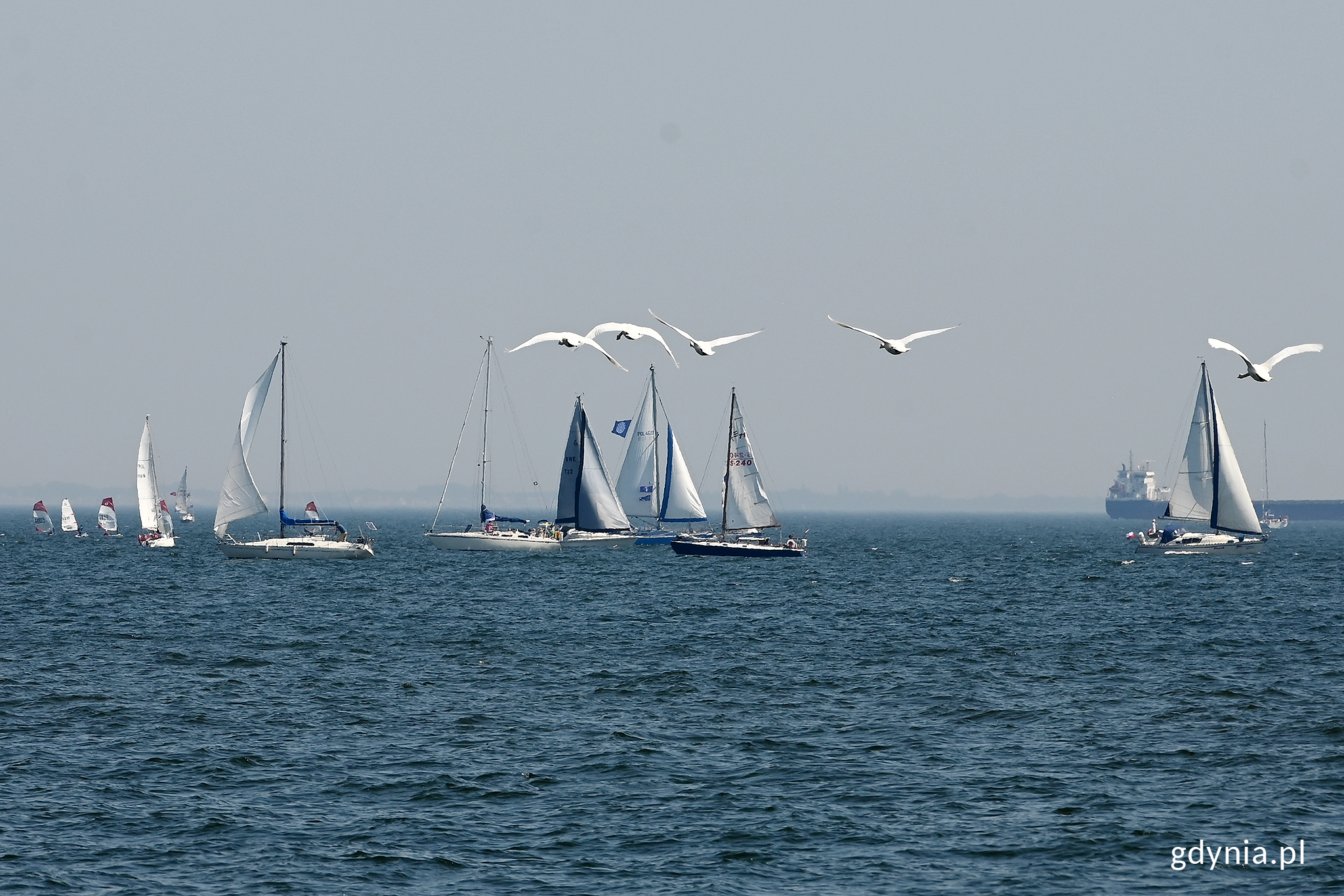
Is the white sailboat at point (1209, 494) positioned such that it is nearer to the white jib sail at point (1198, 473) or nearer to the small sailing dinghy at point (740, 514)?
the white jib sail at point (1198, 473)

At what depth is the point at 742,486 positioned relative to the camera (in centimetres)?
10381

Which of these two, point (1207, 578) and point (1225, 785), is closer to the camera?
point (1225, 785)

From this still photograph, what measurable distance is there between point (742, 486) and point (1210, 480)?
36.0 meters

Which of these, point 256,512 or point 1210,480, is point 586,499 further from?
point 1210,480

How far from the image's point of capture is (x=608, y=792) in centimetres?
2655

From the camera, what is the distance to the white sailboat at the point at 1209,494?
341 ft

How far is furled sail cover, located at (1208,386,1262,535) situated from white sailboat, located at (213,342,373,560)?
6348 cm

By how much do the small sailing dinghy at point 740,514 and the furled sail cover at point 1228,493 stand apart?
3182cm

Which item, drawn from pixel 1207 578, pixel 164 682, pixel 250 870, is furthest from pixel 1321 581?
pixel 250 870

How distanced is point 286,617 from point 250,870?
132 ft

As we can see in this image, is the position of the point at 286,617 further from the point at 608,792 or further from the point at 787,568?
the point at 787,568

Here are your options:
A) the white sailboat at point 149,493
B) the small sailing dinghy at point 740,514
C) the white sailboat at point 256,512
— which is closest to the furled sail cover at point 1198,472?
the small sailing dinghy at point 740,514

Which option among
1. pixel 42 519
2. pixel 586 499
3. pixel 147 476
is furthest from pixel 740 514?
pixel 42 519

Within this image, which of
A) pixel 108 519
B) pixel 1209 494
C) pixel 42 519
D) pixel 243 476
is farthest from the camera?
pixel 42 519
